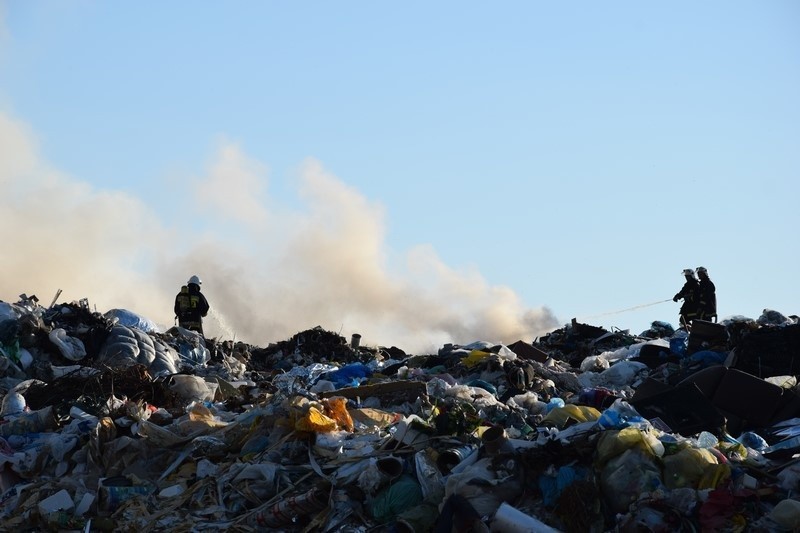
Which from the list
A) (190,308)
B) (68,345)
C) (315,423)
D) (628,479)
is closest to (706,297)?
(190,308)

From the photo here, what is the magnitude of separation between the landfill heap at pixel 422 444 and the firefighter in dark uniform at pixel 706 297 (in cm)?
317

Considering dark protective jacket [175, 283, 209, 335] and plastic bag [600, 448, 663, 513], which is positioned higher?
dark protective jacket [175, 283, 209, 335]

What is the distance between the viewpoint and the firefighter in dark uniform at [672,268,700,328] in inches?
701

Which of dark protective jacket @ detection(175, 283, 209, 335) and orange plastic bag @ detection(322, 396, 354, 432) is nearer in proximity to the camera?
orange plastic bag @ detection(322, 396, 354, 432)

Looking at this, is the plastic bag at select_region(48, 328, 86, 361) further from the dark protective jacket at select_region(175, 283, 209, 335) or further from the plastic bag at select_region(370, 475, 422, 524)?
the plastic bag at select_region(370, 475, 422, 524)

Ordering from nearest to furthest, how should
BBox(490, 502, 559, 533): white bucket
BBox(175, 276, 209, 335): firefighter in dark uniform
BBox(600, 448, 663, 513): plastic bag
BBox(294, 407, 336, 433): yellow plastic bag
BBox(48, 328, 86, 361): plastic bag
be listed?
1. BBox(490, 502, 559, 533): white bucket
2. BBox(600, 448, 663, 513): plastic bag
3. BBox(294, 407, 336, 433): yellow plastic bag
4. BBox(48, 328, 86, 361): plastic bag
5. BBox(175, 276, 209, 335): firefighter in dark uniform

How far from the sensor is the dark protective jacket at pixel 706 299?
58.1ft

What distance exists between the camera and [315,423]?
9102 millimetres

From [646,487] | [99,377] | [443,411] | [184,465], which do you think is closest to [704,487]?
[646,487]

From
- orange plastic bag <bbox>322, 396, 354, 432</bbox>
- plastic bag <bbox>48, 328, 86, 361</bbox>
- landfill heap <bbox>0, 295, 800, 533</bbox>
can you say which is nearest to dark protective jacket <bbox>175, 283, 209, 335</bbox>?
plastic bag <bbox>48, 328, 86, 361</bbox>

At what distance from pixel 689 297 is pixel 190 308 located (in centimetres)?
760

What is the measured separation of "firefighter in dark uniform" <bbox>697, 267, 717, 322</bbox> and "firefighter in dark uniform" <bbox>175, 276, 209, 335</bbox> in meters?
7.51

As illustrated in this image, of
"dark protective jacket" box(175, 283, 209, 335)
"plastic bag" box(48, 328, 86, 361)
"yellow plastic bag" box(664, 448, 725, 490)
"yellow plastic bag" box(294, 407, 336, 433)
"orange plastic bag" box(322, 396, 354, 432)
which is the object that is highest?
"dark protective jacket" box(175, 283, 209, 335)

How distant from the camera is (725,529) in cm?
676
